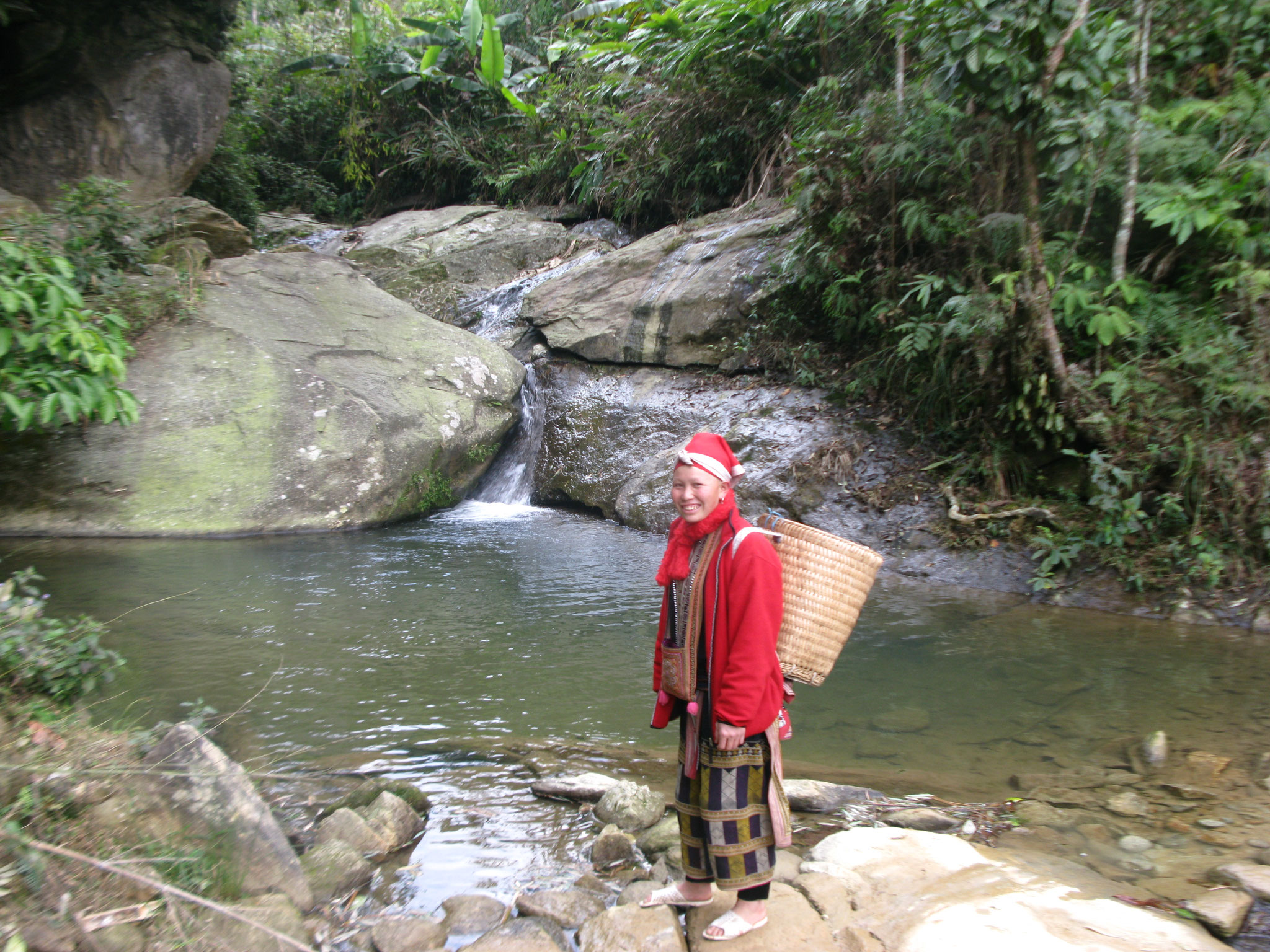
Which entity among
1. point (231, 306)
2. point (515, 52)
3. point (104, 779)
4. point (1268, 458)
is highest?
point (515, 52)

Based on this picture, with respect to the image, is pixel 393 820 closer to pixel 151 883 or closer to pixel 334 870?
pixel 334 870

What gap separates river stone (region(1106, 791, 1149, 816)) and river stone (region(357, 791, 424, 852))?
106 inches

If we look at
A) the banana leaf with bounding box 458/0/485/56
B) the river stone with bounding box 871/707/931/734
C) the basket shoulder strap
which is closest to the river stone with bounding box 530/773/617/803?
the basket shoulder strap

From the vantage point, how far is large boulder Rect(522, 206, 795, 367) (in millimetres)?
9070

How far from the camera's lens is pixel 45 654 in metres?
2.78

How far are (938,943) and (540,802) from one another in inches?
61.1

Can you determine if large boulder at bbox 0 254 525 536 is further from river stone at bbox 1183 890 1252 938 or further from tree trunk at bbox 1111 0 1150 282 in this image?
river stone at bbox 1183 890 1252 938

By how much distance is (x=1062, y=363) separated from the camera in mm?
5770

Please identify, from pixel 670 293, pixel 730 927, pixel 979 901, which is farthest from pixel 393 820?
pixel 670 293

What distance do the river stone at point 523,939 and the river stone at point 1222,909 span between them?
184cm

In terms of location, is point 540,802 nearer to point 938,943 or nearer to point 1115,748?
point 938,943

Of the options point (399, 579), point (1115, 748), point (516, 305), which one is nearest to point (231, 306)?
point (516, 305)

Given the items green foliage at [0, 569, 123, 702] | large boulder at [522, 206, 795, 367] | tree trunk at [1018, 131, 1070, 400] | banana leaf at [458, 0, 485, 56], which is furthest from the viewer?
banana leaf at [458, 0, 485, 56]

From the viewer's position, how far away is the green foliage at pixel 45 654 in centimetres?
268
